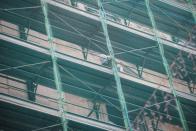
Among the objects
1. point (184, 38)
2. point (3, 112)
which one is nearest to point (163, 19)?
point (184, 38)

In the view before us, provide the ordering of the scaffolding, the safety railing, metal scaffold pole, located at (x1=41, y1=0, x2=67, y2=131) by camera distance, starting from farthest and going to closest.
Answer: the safety railing
the scaffolding
metal scaffold pole, located at (x1=41, y1=0, x2=67, y2=131)

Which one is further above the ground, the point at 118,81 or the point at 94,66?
the point at 94,66

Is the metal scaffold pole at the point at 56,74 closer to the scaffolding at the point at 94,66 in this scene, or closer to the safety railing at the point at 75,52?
the scaffolding at the point at 94,66

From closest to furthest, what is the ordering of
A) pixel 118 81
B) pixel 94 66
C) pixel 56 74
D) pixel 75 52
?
1. pixel 56 74
2. pixel 118 81
3. pixel 94 66
4. pixel 75 52

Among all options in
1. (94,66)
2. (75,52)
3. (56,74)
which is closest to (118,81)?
(94,66)

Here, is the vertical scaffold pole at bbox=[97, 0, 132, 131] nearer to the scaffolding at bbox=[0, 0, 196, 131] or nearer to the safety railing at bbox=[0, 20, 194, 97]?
the scaffolding at bbox=[0, 0, 196, 131]

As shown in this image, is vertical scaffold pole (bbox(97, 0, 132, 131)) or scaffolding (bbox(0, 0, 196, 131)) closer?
vertical scaffold pole (bbox(97, 0, 132, 131))

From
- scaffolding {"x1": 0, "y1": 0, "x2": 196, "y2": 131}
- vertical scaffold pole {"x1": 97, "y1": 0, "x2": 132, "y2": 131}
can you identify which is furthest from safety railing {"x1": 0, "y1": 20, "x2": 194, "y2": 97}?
vertical scaffold pole {"x1": 97, "y1": 0, "x2": 132, "y2": 131}

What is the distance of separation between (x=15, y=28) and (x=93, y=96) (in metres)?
3.08

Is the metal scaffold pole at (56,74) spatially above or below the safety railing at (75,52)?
below

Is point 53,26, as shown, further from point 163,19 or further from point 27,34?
point 163,19

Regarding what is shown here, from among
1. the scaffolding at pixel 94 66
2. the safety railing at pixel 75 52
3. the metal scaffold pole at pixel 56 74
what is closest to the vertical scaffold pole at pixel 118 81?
the scaffolding at pixel 94 66

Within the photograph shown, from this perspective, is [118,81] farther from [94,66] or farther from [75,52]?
[75,52]

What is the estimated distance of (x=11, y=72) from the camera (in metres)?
11.1
